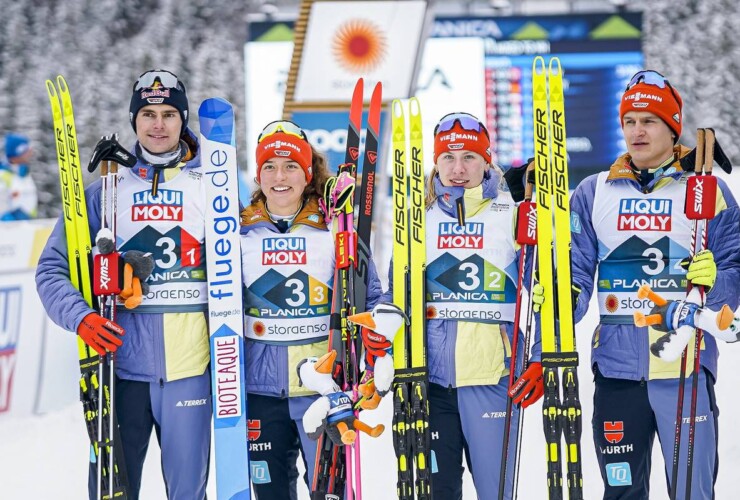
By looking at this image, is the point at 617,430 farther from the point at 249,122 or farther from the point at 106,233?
the point at 249,122

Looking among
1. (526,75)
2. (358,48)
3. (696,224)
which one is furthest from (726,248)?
(526,75)

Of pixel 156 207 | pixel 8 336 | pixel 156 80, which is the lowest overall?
pixel 8 336

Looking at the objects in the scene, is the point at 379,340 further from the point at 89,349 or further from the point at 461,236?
the point at 89,349

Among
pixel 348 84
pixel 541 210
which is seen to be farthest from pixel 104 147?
pixel 348 84

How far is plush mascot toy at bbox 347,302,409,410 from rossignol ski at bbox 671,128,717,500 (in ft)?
3.33

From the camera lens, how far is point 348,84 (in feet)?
28.9

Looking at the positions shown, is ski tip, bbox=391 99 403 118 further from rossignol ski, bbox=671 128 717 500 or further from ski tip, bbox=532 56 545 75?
rossignol ski, bbox=671 128 717 500

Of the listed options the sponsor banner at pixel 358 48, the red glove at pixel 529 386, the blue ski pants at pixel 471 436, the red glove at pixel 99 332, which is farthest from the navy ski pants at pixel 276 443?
the sponsor banner at pixel 358 48

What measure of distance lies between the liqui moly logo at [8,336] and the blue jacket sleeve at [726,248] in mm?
4890

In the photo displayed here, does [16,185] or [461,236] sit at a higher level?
[16,185]

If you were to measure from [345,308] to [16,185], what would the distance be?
8752 millimetres

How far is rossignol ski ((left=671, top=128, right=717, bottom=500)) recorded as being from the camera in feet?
11.3

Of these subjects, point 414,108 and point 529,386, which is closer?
point 529,386

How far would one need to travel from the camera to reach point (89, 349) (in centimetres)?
364
